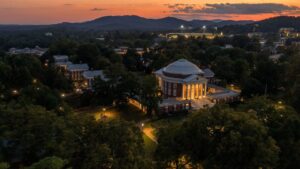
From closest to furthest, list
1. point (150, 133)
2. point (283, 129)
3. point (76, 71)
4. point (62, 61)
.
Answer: point (283, 129)
point (150, 133)
point (76, 71)
point (62, 61)

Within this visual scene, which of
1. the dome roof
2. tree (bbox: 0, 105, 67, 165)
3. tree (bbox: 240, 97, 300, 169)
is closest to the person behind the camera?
tree (bbox: 0, 105, 67, 165)

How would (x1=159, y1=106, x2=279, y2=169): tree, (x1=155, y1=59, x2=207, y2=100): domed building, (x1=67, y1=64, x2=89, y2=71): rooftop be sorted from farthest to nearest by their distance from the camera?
(x1=67, y1=64, x2=89, y2=71): rooftop
(x1=155, y1=59, x2=207, y2=100): domed building
(x1=159, y1=106, x2=279, y2=169): tree

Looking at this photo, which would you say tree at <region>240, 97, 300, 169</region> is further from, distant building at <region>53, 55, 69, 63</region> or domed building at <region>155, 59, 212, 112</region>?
distant building at <region>53, 55, 69, 63</region>

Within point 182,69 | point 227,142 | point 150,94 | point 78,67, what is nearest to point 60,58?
point 78,67

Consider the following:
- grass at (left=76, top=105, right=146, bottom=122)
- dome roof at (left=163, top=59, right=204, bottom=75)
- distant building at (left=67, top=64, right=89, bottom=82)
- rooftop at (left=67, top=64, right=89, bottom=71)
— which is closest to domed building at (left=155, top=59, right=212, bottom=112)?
dome roof at (left=163, top=59, right=204, bottom=75)

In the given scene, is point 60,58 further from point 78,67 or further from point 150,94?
point 150,94

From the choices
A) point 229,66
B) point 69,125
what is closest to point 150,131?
point 69,125

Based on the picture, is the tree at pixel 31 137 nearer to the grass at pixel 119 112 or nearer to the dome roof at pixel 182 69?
the grass at pixel 119 112

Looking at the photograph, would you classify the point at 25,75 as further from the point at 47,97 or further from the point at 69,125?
the point at 69,125
